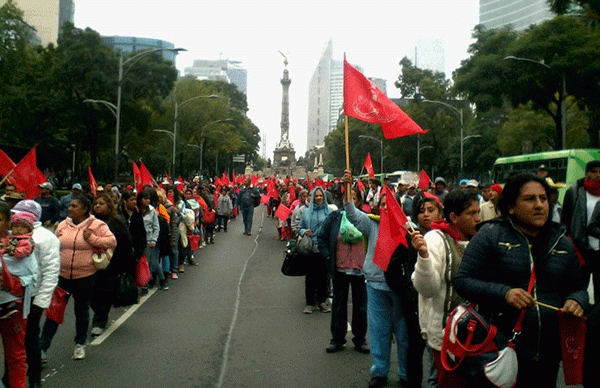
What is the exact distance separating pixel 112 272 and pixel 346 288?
2.55 metres

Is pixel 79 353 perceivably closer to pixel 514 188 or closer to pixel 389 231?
pixel 389 231

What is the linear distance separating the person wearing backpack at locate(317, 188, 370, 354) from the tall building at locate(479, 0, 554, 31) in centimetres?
14773

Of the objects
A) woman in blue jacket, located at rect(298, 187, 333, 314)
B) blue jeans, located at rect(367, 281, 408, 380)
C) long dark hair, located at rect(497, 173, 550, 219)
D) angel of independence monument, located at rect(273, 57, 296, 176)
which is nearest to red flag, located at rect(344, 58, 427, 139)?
blue jeans, located at rect(367, 281, 408, 380)

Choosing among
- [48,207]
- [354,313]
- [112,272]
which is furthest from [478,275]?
[48,207]

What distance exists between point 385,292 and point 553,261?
9.63 feet

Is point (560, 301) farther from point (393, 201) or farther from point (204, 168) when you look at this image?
point (204, 168)

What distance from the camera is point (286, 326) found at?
29.4ft

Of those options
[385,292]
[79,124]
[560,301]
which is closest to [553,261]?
[560,301]

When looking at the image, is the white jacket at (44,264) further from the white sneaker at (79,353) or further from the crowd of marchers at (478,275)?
the crowd of marchers at (478,275)

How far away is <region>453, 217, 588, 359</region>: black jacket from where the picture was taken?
341 centimetres

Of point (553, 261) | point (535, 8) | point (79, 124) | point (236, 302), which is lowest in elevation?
point (236, 302)

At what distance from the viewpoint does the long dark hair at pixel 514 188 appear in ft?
11.7

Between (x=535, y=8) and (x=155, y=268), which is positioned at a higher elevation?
(x=535, y=8)

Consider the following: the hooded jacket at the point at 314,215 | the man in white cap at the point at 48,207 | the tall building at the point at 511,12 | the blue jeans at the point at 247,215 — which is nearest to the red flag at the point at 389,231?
the hooded jacket at the point at 314,215
